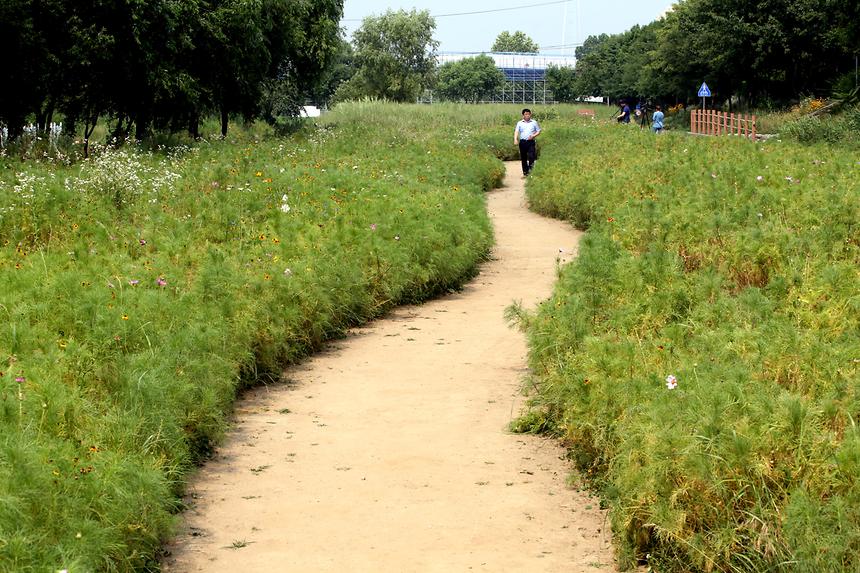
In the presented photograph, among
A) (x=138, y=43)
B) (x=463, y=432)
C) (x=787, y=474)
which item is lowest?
(x=463, y=432)

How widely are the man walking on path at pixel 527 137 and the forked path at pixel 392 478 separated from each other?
13735 mm

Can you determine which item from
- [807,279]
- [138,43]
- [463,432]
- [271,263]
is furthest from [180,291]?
[138,43]

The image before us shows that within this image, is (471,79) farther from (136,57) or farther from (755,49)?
(136,57)

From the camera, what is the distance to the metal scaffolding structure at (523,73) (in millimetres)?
141625

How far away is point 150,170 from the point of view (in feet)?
47.8

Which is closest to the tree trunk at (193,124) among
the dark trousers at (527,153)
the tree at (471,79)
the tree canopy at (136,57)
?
the tree canopy at (136,57)

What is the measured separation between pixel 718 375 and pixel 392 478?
6.20 feet

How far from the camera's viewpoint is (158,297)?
7.50 meters

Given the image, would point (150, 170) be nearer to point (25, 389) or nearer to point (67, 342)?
point (67, 342)

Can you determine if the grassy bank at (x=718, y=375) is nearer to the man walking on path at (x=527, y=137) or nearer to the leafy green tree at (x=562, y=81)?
the man walking on path at (x=527, y=137)

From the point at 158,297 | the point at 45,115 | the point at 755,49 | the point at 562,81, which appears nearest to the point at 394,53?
the point at 755,49

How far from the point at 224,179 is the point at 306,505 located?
906 centimetres

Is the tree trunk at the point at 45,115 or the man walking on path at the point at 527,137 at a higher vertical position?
the tree trunk at the point at 45,115

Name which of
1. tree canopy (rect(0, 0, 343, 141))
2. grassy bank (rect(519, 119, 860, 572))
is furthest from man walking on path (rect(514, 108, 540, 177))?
grassy bank (rect(519, 119, 860, 572))
